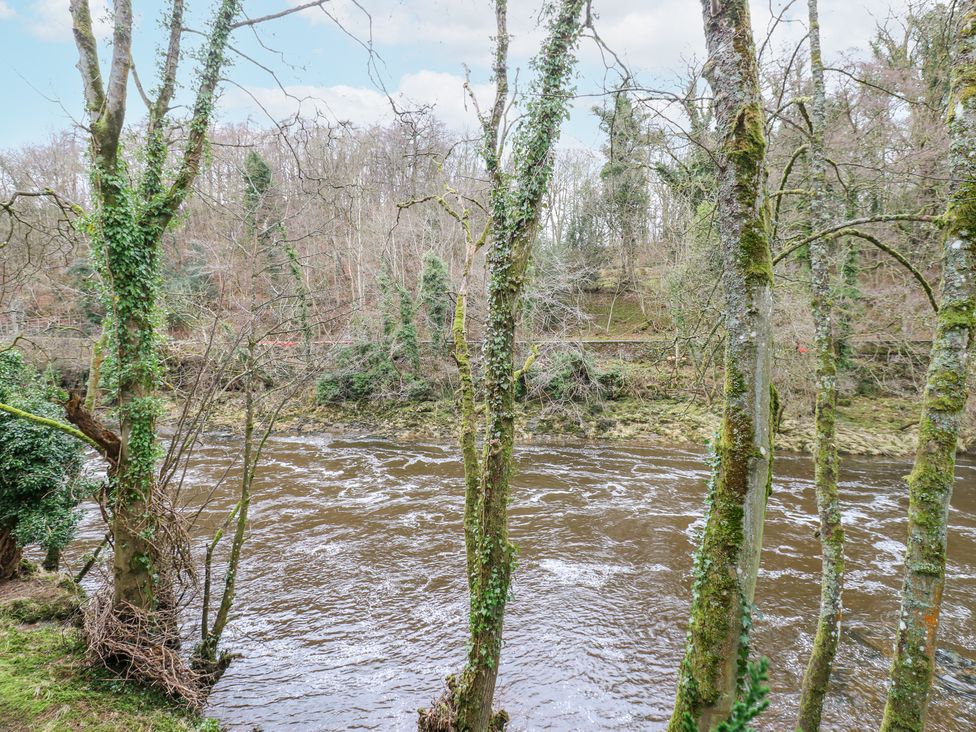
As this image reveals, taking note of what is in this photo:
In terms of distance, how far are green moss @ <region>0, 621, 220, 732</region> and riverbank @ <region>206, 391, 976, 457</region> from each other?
10.4 meters

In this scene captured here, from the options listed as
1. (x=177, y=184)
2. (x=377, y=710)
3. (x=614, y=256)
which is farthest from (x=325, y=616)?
(x=614, y=256)

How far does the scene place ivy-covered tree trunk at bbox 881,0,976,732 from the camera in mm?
3029

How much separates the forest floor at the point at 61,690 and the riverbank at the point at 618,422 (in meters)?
9.89

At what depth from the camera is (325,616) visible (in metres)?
7.62

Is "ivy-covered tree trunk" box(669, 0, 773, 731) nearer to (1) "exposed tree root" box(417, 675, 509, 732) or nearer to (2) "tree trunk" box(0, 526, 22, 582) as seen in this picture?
(1) "exposed tree root" box(417, 675, 509, 732)

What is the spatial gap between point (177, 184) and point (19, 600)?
5738 mm

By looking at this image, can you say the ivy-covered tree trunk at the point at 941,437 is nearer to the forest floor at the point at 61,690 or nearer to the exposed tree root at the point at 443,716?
the exposed tree root at the point at 443,716

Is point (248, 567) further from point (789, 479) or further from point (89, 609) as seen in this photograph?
point (789, 479)

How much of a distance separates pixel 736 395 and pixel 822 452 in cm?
280

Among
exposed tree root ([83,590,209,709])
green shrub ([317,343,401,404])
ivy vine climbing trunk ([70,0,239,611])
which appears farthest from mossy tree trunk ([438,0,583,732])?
green shrub ([317,343,401,404])

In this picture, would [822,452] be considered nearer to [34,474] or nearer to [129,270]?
[129,270]

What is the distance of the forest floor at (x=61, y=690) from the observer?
4504 mm

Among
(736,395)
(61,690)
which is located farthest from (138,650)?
(736,395)

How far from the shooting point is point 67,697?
15.7 ft
